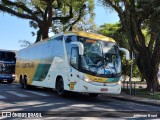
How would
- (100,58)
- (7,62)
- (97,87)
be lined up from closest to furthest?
(97,87) → (100,58) → (7,62)

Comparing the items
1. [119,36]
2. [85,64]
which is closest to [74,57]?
[85,64]

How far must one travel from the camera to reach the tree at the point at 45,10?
37.0 metres

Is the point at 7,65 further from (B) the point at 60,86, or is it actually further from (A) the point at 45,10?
(B) the point at 60,86

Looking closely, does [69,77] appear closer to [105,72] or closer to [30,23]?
[105,72]

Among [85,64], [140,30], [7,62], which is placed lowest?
[85,64]

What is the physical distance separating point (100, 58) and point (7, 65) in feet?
70.2

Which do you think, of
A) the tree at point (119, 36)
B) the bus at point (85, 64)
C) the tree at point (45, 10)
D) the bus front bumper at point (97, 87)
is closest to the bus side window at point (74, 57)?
the bus at point (85, 64)

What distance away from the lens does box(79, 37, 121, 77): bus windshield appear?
1797cm

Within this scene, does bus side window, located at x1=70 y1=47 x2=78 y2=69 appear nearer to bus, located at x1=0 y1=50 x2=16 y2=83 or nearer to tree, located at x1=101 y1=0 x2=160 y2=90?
tree, located at x1=101 y1=0 x2=160 y2=90

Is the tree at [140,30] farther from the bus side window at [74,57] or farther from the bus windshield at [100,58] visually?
the bus side window at [74,57]

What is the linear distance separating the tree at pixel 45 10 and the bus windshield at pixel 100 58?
61.7 feet

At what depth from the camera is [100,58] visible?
18.3 meters

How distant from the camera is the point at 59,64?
66.8ft

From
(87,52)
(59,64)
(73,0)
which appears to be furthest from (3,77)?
(87,52)
